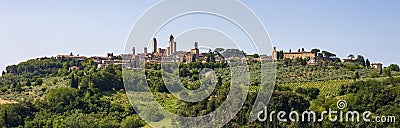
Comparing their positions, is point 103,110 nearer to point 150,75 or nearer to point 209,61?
point 150,75

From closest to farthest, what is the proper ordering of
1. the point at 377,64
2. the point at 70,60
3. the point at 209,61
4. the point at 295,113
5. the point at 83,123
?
the point at 295,113 < the point at 83,123 < the point at 209,61 < the point at 377,64 < the point at 70,60

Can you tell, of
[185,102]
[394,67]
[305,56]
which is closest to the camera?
[185,102]

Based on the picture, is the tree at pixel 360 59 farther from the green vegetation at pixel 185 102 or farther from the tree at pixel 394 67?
the green vegetation at pixel 185 102

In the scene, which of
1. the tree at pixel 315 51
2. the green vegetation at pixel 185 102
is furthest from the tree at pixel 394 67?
the tree at pixel 315 51

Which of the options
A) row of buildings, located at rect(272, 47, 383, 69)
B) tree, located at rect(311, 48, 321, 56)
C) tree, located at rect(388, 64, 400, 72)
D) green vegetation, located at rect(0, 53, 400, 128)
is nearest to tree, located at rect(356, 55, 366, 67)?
row of buildings, located at rect(272, 47, 383, 69)

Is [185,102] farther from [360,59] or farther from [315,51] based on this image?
[360,59]

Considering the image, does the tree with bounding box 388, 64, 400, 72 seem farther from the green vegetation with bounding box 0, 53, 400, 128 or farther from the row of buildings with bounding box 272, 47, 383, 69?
the green vegetation with bounding box 0, 53, 400, 128

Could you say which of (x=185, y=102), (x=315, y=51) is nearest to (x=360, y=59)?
(x=315, y=51)

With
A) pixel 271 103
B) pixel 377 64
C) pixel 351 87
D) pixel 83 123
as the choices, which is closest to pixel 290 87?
pixel 351 87

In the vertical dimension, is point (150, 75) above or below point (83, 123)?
above
